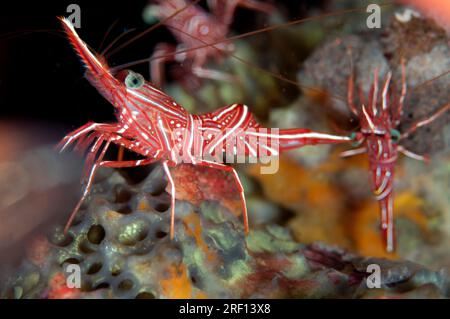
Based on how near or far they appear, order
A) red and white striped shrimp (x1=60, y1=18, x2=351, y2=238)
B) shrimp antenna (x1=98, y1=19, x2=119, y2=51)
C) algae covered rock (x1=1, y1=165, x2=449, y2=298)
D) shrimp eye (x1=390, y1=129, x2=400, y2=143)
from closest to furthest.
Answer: algae covered rock (x1=1, y1=165, x2=449, y2=298)
red and white striped shrimp (x1=60, y1=18, x2=351, y2=238)
shrimp antenna (x1=98, y1=19, x2=119, y2=51)
shrimp eye (x1=390, y1=129, x2=400, y2=143)

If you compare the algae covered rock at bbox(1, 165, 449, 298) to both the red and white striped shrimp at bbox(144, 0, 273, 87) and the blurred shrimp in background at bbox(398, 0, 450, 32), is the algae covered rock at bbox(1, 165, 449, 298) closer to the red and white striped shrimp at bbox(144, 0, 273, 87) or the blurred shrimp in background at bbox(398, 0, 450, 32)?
the blurred shrimp in background at bbox(398, 0, 450, 32)

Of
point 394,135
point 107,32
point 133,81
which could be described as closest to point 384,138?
point 394,135

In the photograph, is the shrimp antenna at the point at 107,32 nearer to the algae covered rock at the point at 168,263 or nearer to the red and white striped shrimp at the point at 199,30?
the red and white striped shrimp at the point at 199,30

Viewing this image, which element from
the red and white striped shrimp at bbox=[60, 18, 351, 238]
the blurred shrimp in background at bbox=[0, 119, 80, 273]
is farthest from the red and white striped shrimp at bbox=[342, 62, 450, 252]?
the blurred shrimp in background at bbox=[0, 119, 80, 273]

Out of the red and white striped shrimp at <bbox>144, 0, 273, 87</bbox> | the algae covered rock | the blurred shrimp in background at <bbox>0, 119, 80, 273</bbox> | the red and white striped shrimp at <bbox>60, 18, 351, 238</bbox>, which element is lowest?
the algae covered rock

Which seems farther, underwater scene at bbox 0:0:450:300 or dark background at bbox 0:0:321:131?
dark background at bbox 0:0:321:131

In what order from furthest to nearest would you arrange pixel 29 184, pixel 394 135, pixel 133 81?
pixel 394 135, pixel 133 81, pixel 29 184

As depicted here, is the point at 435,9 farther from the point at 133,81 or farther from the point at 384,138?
the point at 133,81
